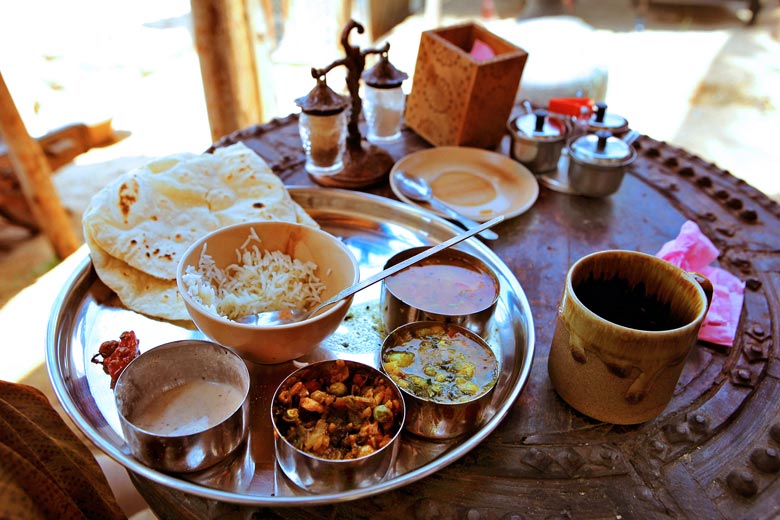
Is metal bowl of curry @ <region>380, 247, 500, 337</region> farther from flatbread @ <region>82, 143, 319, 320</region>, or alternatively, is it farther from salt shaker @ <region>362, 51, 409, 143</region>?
salt shaker @ <region>362, 51, 409, 143</region>

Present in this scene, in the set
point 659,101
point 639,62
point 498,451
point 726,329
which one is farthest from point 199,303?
point 639,62

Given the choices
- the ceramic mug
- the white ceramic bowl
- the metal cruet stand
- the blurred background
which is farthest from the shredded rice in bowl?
the blurred background

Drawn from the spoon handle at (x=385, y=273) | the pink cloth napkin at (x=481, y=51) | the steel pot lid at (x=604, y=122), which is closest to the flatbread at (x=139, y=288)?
the spoon handle at (x=385, y=273)

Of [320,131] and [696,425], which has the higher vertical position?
[320,131]

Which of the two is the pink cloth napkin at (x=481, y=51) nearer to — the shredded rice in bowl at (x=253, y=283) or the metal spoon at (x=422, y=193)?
the metal spoon at (x=422, y=193)

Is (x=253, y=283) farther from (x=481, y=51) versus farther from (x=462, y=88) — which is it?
(x=481, y=51)

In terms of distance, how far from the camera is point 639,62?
6.75 meters

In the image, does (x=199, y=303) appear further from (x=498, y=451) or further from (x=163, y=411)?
(x=498, y=451)

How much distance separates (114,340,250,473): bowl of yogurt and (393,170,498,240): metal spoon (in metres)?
0.93

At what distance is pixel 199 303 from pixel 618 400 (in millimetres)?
948

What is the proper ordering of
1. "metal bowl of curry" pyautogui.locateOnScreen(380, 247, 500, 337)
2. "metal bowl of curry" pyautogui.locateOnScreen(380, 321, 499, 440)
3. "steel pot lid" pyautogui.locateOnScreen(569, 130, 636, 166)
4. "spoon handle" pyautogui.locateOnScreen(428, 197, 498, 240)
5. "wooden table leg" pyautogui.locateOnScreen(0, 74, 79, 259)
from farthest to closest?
1. "wooden table leg" pyautogui.locateOnScreen(0, 74, 79, 259)
2. "steel pot lid" pyautogui.locateOnScreen(569, 130, 636, 166)
3. "spoon handle" pyautogui.locateOnScreen(428, 197, 498, 240)
4. "metal bowl of curry" pyautogui.locateOnScreen(380, 247, 500, 337)
5. "metal bowl of curry" pyautogui.locateOnScreen(380, 321, 499, 440)

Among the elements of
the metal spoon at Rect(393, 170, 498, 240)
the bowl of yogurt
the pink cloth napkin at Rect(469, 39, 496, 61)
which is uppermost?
the pink cloth napkin at Rect(469, 39, 496, 61)

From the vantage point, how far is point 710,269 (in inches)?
69.4

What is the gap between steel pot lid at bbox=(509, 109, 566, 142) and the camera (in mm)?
2174
